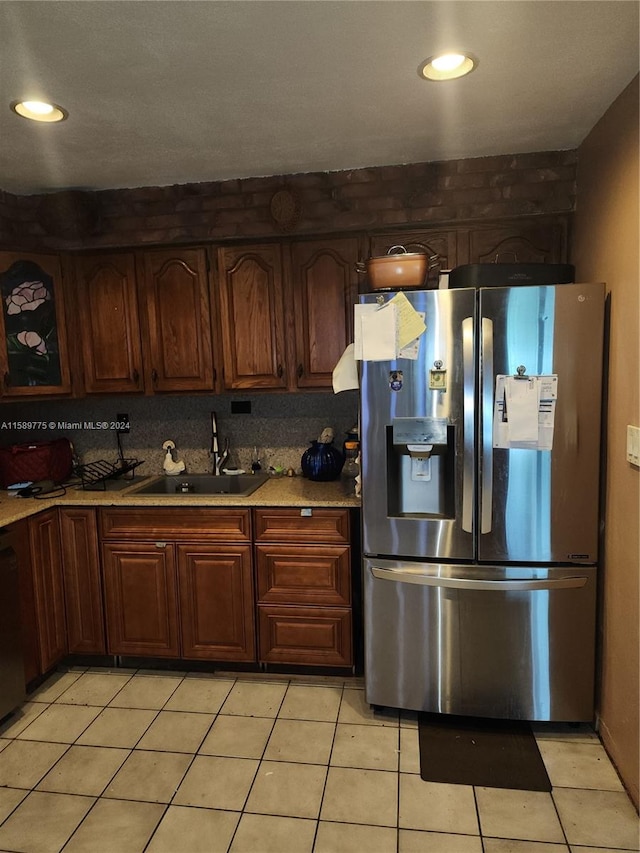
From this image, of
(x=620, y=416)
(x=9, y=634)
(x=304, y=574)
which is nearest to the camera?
(x=620, y=416)

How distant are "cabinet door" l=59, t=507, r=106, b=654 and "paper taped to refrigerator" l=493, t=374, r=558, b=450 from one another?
1986 millimetres

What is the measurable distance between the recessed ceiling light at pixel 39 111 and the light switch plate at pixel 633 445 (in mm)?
2306

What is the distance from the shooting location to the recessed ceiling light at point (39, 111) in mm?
1959

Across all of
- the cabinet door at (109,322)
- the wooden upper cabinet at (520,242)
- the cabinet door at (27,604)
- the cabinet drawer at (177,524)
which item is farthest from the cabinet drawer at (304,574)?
the wooden upper cabinet at (520,242)

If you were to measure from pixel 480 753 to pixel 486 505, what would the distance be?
0.97 meters

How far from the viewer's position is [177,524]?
2711 mm

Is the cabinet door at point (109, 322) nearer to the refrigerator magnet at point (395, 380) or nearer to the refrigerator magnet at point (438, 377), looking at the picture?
the refrigerator magnet at point (395, 380)

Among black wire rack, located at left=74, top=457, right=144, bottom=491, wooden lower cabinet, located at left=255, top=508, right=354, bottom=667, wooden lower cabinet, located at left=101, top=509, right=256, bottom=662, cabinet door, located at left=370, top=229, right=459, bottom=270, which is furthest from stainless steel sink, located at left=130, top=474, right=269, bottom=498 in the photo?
cabinet door, located at left=370, top=229, right=459, bottom=270

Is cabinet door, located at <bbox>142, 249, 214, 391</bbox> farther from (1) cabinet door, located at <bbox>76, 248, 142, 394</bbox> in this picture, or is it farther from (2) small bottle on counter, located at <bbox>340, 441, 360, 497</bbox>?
(2) small bottle on counter, located at <bbox>340, 441, 360, 497</bbox>

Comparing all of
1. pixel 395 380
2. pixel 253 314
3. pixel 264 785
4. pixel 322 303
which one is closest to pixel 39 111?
pixel 253 314

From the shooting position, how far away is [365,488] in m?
2.31

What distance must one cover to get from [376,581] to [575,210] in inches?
74.7

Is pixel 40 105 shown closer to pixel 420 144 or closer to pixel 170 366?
pixel 170 366

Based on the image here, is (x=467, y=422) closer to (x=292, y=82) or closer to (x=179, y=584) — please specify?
(x=292, y=82)
